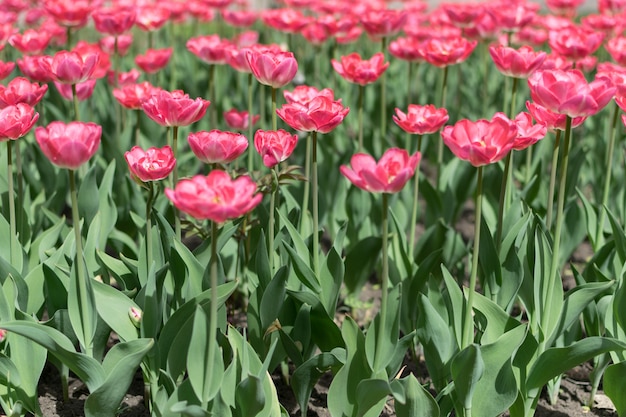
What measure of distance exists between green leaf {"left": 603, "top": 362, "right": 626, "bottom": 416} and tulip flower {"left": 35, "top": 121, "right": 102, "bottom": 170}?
153cm

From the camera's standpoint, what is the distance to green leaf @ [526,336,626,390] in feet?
7.06

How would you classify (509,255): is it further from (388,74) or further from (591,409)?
(388,74)

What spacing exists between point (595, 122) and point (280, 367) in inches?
110

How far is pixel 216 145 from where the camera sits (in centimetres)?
226

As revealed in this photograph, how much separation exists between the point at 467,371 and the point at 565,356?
302 millimetres

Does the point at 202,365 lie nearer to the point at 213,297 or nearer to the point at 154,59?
the point at 213,297

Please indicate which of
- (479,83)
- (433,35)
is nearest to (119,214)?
(433,35)

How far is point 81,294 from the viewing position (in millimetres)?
2188

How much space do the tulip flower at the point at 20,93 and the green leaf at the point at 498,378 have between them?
1575 millimetres

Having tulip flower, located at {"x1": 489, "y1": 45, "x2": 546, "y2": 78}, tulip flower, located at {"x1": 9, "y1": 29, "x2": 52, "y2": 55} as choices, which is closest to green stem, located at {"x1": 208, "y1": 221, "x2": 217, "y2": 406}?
tulip flower, located at {"x1": 489, "y1": 45, "x2": 546, "y2": 78}

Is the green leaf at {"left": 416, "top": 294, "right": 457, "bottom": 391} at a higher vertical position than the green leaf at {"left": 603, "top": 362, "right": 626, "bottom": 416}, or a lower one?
higher

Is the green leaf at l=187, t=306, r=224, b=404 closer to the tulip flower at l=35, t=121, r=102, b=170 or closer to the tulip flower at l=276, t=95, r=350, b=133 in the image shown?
the tulip flower at l=35, t=121, r=102, b=170

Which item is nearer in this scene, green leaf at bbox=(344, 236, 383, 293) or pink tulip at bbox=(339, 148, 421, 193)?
pink tulip at bbox=(339, 148, 421, 193)

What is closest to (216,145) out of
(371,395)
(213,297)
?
(213,297)
